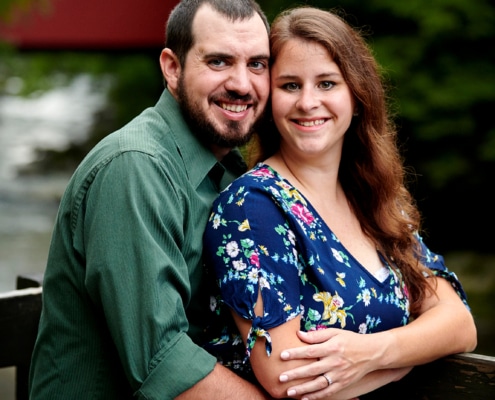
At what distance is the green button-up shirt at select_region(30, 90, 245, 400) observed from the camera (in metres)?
2.07

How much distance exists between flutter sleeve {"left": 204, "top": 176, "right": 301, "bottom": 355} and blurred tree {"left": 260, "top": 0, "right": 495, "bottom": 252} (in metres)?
5.97

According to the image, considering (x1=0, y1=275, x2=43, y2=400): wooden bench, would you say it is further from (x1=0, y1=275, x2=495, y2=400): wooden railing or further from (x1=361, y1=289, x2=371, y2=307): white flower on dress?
(x1=361, y1=289, x2=371, y2=307): white flower on dress

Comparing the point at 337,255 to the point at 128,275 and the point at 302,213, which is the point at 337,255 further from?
the point at 128,275

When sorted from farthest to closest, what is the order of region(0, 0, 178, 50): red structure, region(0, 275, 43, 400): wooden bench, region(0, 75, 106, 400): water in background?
region(0, 0, 178, 50): red structure → region(0, 75, 106, 400): water in background → region(0, 275, 43, 400): wooden bench

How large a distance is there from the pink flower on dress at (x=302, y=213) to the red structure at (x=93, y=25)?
415 inches

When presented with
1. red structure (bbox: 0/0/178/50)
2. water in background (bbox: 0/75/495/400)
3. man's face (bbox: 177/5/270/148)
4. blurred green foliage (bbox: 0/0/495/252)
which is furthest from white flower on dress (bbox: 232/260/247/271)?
red structure (bbox: 0/0/178/50)

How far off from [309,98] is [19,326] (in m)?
1.18

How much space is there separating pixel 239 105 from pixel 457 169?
6438 millimetres

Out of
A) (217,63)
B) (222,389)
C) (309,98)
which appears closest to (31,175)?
(217,63)

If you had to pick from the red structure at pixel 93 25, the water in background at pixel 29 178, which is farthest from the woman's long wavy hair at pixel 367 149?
the red structure at pixel 93 25

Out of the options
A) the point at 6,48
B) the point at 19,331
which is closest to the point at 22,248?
the point at 6,48

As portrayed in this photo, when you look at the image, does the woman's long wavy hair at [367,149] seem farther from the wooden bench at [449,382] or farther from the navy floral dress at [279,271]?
the wooden bench at [449,382]

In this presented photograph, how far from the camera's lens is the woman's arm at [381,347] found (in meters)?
2.15

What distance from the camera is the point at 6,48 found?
1152 cm
